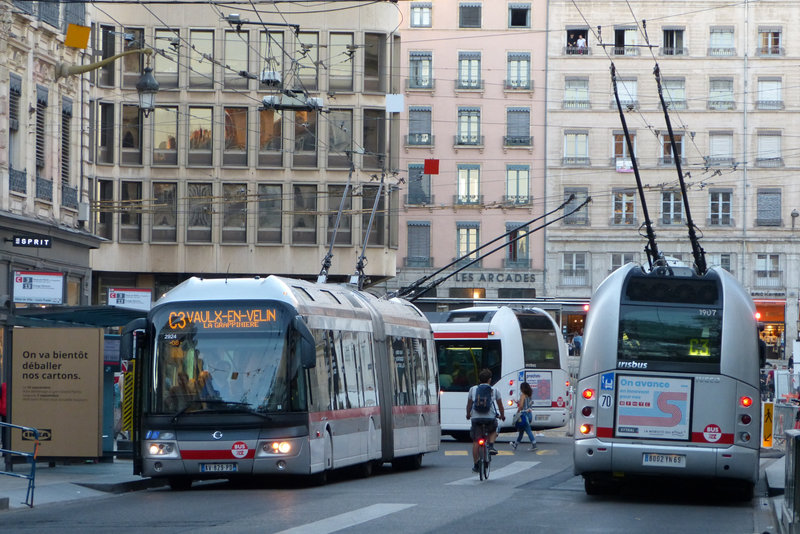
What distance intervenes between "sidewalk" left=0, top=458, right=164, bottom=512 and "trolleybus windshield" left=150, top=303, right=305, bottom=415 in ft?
4.54

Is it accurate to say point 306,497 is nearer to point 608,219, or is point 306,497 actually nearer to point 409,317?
point 409,317

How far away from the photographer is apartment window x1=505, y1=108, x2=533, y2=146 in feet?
232

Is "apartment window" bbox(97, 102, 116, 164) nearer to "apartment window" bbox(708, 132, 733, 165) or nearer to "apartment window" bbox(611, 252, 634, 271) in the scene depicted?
"apartment window" bbox(611, 252, 634, 271)

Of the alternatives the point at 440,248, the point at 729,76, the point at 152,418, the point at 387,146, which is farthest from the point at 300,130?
the point at 152,418

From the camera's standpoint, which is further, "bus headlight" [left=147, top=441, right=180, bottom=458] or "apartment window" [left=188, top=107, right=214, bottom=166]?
"apartment window" [left=188, top=107, right=214, bottom=166]

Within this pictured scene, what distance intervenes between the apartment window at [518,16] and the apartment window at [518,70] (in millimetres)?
1391

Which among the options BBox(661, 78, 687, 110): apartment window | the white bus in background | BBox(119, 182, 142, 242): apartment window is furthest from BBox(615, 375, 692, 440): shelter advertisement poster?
BBox(661, 78, 687, 110): apartment window

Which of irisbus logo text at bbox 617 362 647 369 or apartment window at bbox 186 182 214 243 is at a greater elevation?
apartment window at bbox 186 182 214 243

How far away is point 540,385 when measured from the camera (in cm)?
3694

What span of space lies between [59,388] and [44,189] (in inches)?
438

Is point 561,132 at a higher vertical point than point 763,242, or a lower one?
higher

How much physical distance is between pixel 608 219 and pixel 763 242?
7140 millimetres

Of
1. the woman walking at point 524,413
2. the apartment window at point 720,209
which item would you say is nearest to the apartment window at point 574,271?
the apartment window at point 720,209

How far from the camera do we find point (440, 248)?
70.8m
